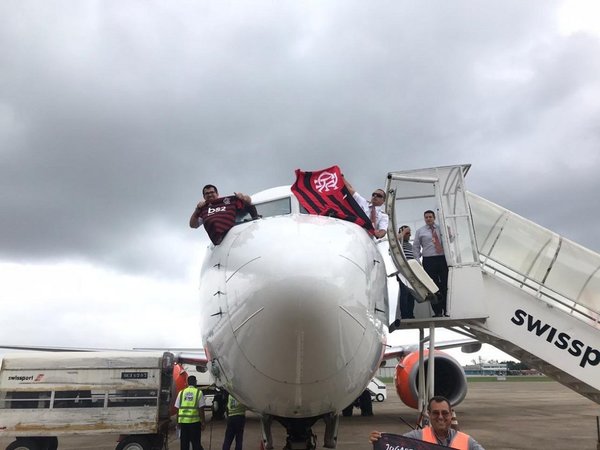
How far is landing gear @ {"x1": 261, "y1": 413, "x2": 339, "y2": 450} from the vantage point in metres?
4.62

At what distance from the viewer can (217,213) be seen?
16.5 feet

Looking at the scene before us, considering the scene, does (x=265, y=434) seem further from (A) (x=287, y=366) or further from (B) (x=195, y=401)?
(B) (x=195, y=401)

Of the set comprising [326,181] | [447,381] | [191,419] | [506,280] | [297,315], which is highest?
[326,181]

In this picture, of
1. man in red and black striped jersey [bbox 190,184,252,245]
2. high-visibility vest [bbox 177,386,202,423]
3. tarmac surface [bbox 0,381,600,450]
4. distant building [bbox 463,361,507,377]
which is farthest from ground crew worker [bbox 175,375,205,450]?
distant building [bbox 463,361,507,377]

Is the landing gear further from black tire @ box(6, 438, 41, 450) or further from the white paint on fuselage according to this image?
black tire @ box(6, 438, 41, 450)

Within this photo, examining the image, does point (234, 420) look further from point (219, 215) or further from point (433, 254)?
point (219, 215)

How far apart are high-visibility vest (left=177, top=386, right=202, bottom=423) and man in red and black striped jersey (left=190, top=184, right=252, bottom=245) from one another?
351 centimetres

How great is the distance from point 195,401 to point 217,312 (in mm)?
4252

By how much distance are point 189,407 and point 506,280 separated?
4.99m

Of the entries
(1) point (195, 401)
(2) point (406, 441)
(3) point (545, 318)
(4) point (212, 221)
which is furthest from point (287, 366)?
(1) point (195, 401)

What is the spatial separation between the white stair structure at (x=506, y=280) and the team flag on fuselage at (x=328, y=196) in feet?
2.07

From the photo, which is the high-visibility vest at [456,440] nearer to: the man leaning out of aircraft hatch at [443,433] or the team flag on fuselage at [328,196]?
the man leaning out of aircraft hatch at [443,433]

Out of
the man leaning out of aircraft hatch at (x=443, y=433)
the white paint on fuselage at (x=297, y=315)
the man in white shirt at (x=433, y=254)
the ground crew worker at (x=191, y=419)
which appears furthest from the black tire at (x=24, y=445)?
the man leaning out of aircraft hatch at (x=443, y=433)

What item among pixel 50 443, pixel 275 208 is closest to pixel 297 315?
pixel 275 208
